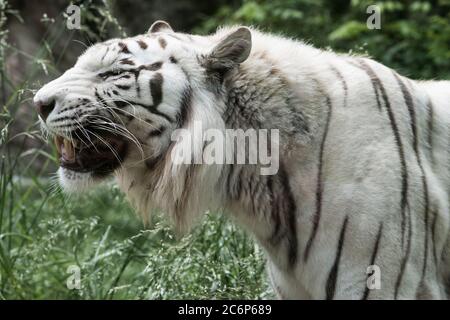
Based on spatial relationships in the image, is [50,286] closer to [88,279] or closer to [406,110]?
[88,279]

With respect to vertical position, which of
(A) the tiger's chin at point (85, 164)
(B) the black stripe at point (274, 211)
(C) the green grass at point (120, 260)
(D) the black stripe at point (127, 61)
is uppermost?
(D) the black stripe at point (127, 61)

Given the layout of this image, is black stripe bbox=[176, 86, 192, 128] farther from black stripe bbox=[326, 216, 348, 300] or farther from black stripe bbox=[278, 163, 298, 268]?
black stripe bbox=[326, 216, 348, 300]

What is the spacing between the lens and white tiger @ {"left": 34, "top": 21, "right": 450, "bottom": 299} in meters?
3.13

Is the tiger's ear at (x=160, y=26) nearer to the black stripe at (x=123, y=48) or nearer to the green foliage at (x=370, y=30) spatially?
the black stripe at (x=123, y=48)

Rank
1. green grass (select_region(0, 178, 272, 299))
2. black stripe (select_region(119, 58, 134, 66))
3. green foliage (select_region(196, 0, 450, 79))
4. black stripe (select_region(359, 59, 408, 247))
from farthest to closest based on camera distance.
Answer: green foliage (select_region(196, 0, 450, 79)) < green grass (select_region(0, 178, 272, 299)) < black stripe (select_region(119, 58, 134, 66)) < black stripe (select_region(359, 59, 408, 247))

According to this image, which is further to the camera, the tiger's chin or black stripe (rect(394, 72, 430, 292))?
the tiger's chin

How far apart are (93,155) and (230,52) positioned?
76 centimetres

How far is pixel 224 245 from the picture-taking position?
4.57 metres

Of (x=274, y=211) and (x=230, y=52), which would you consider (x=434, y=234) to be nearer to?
(x=274, y=211)

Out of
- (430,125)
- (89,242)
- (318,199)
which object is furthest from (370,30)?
(318,199)

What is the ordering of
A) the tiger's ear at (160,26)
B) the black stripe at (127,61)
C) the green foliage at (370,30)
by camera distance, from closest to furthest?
the black stripe at (127,61)
the tiger's ear at (160,26)
the green foliage at (370,30)

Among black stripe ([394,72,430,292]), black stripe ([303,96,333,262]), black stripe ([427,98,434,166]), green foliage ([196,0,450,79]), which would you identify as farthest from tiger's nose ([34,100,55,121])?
green foliage ([196,0,450,79])

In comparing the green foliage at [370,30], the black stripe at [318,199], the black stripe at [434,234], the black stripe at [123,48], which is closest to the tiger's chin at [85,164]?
the black stripe at [123,48]

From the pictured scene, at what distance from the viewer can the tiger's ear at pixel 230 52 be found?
130 inches
